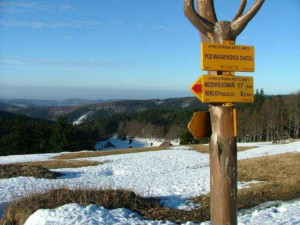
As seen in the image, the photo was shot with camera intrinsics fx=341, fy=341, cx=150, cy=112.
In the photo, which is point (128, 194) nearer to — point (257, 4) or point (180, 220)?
point (180, 220)

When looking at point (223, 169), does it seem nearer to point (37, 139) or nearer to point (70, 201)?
point (70, 201)

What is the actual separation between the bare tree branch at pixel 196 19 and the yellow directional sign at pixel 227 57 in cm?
31

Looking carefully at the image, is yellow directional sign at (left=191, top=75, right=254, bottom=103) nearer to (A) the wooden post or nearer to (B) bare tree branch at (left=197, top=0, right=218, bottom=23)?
(A) the wooden post

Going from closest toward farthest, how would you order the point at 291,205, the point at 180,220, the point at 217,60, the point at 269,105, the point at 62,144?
the point at 217,60 < the point at 180,220 < the point at 291,205 < the point at 62,144 < the point at 269,105

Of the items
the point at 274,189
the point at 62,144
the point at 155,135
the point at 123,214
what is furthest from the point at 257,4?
the point at 155,135

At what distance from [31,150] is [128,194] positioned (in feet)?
185

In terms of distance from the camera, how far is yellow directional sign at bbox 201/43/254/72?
4.19 meters

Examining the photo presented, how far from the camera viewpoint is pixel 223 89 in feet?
13.9

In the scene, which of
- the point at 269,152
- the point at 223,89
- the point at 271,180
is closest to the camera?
the point at 223,89

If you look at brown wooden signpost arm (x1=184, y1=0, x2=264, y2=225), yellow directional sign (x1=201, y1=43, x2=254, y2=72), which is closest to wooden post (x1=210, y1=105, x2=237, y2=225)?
brown wooden signpost arm (x1=184, y1=0, x2=264, y2=225)

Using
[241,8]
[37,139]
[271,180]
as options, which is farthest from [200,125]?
[37,139]

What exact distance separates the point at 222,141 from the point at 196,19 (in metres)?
1.58

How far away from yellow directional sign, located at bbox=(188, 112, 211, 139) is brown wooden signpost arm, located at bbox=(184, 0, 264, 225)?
87mm

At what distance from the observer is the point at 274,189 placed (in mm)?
10375
